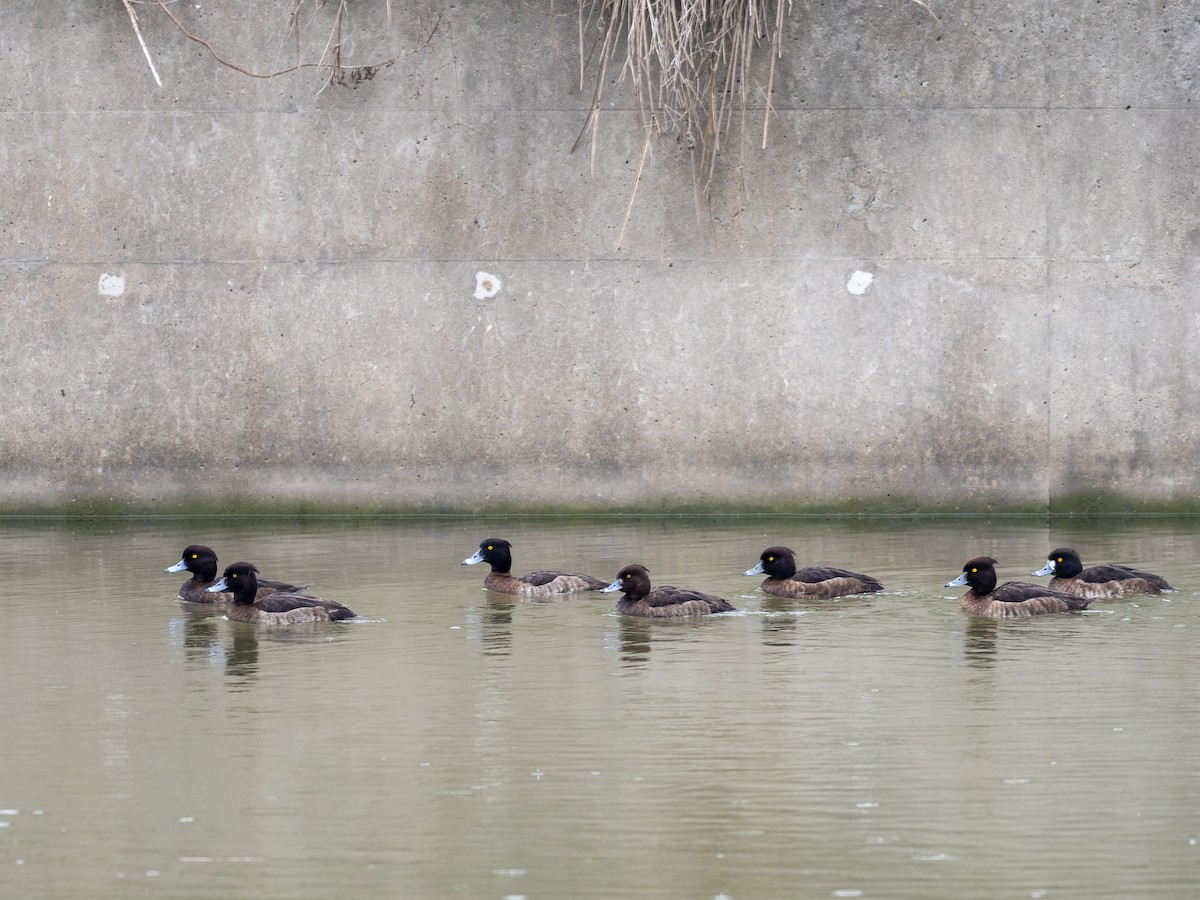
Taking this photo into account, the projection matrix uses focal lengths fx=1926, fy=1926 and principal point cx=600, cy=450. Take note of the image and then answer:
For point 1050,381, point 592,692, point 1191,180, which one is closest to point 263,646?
point 592,692

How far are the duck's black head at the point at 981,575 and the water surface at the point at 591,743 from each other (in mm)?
215

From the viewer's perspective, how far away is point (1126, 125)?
15164 millimetres

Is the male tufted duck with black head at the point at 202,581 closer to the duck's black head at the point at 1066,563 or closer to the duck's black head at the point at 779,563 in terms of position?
the duck's black head at the point at 779,563

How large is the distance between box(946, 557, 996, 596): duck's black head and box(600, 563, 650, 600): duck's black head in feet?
6.00

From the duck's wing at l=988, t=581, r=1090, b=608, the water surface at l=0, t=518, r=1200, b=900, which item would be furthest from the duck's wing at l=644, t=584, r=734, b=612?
the duck's wing at l=988, t=581, r=1090, b=608

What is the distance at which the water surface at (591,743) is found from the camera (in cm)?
581

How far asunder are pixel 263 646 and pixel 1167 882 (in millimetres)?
5707

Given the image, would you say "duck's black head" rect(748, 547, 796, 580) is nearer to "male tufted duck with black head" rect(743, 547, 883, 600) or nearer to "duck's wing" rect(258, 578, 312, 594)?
"male tufted duck with black head" rect(743, 547, 883, 600)

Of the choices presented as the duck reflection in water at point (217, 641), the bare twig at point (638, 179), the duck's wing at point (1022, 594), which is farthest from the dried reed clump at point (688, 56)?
the duck reflection in water at point (217, 641)

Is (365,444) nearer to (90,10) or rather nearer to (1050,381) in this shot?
(90,10)

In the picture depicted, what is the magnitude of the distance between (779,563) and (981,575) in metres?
1.31

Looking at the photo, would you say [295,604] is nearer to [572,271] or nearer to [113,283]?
[572,271]

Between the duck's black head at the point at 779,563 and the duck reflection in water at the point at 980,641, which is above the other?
the duck's black head at the point at 779,563

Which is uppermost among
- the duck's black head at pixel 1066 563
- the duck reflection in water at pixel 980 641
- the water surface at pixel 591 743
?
the duck's black head at pixel 1066 563
